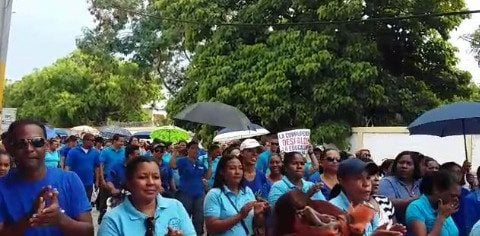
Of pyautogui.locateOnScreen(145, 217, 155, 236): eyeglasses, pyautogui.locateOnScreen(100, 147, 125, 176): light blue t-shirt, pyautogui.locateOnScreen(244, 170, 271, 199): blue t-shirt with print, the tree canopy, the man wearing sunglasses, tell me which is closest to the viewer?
the man wearing sunglasses

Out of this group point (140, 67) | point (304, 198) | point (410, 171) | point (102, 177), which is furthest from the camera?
point (140, 67)

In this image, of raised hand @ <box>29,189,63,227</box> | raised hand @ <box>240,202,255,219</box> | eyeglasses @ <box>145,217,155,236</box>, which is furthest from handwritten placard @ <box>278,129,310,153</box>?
raised hand @ <box>29,189,63,227</box>

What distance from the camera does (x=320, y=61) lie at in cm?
2000

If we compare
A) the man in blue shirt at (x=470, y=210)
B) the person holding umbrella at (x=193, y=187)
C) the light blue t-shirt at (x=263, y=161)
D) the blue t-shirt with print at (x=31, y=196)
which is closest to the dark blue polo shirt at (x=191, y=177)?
the person holding umbrella at (x=193, y=187)

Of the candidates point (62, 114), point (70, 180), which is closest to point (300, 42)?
point (70, 180)

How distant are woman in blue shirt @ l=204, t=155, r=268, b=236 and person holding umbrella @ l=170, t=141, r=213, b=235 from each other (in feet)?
13.0

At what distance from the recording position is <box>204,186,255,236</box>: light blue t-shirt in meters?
5.71

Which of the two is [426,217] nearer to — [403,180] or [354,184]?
[354,184]

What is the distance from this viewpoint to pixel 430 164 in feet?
23.3

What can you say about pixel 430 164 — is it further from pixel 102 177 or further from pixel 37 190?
pixel 102 177

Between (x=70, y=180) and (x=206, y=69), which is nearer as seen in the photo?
(x=70, y=180)

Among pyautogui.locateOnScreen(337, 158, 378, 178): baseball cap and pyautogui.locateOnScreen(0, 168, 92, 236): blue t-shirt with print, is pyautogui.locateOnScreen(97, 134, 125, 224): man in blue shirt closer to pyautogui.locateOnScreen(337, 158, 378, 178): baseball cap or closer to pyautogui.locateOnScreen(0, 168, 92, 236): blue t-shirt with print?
pyautogui.locateOnScreen(337, 158, 378, 178): baseball cap

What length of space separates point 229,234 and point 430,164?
2.35m

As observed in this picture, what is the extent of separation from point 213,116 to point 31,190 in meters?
7.79
